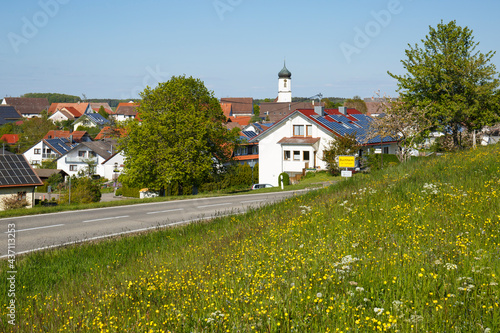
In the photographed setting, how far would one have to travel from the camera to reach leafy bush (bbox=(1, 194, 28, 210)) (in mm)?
37031

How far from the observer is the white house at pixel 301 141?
172 ft

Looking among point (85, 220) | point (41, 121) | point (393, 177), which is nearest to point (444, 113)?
point (393, 177)

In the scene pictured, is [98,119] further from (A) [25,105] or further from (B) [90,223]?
(B) [90,223]

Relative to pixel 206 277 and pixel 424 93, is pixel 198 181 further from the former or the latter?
pixel 206 277

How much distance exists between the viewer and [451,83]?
3080cm

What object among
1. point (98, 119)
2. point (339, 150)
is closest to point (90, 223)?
point (339, 150)

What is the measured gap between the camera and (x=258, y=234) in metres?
9.59

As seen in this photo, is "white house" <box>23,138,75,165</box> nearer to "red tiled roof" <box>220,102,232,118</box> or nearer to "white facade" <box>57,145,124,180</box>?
"white facade" <box>57,145,124,180</box>

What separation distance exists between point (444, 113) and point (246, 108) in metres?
169

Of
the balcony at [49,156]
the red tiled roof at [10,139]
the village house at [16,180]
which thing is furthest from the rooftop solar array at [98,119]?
the village house at [16,180]

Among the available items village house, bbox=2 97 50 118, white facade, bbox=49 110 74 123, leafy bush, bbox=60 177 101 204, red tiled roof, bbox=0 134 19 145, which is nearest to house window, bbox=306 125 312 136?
leafy bush, bbox=60 177 101 204

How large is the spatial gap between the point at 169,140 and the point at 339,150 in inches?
711

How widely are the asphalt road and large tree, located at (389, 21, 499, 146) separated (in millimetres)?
18681

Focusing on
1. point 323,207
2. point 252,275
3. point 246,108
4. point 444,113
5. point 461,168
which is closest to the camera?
point 252,275
